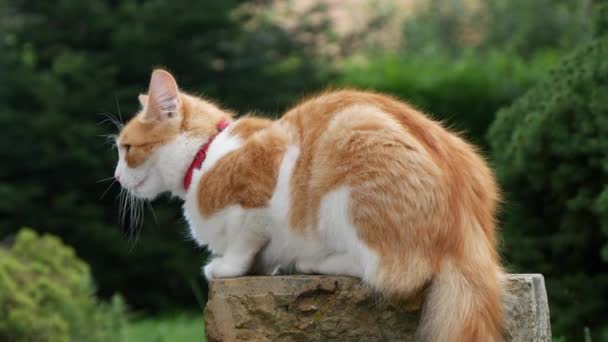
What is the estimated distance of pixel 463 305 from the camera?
302 cm

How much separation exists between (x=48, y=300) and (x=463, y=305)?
3.82m

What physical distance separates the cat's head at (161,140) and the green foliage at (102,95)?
559cm

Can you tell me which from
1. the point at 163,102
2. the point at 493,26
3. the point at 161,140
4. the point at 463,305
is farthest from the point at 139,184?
the point at 493,26

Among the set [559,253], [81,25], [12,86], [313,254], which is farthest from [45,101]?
[313,254]

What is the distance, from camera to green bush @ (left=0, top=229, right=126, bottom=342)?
223 inches

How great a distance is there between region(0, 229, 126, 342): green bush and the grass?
0.28 metres

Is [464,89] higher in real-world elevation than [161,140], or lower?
lower

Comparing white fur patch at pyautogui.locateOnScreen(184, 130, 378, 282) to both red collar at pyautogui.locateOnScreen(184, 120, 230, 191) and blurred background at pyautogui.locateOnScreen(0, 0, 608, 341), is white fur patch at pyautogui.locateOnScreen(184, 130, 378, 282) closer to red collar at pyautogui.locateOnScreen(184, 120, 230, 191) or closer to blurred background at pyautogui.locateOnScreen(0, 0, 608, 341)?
red collar at pyautogui.locateOnScreen(184, 120, 230, 191)

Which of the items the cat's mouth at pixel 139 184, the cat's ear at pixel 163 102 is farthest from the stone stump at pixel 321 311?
the cat's ear at pixel 163 102

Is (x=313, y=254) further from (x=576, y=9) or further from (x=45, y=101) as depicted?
(x=576, y=9)

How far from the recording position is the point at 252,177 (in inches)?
132

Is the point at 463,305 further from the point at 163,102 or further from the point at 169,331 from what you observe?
the point at 169,331

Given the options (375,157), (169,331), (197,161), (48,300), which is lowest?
(169,331)

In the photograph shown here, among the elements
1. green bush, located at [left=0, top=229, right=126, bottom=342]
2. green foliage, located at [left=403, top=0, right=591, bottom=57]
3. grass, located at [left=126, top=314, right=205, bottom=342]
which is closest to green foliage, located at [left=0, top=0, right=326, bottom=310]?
grass, located at [left=126, top=314, right=205, bottom=342]
